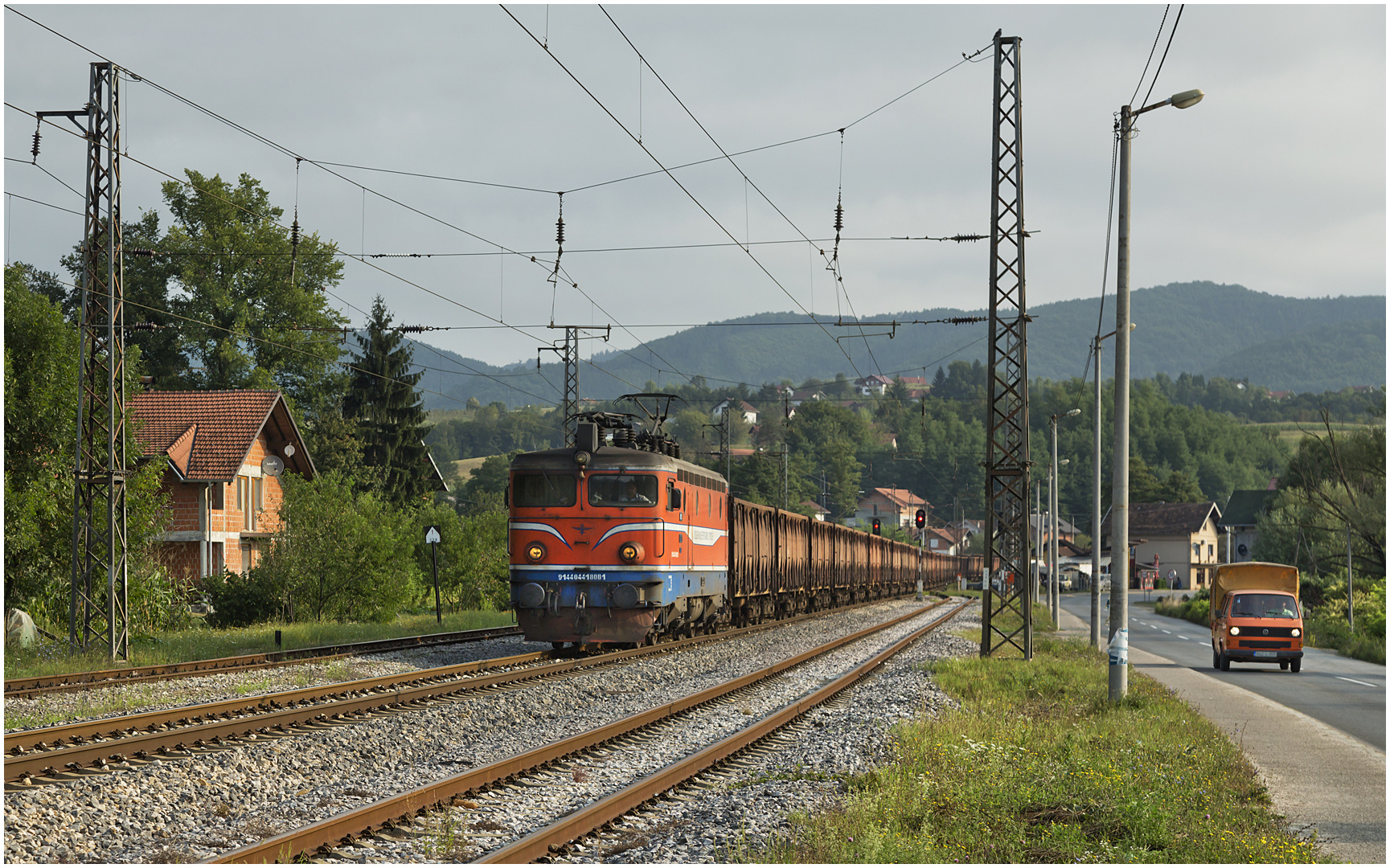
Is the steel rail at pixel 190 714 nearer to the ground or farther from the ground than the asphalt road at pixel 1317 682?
farther from the ground

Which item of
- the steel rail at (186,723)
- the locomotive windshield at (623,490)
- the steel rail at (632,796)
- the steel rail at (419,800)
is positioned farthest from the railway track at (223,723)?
the steel rail at (632,796)

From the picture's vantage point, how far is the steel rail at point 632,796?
782cm

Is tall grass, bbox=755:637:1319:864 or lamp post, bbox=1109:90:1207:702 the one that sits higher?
lamp post, bbox=1109:90:1207:702

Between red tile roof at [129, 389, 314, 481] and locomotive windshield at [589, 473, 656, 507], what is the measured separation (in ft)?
75.1

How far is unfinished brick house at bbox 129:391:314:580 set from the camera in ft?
131

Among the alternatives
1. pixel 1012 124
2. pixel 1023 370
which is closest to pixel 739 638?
pixel 1023 370

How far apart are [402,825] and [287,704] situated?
21.2 ft

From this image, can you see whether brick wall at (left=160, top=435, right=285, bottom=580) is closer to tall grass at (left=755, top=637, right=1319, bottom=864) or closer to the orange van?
the orange van

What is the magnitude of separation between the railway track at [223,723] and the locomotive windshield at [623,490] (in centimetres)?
334

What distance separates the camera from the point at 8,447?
2309 cm

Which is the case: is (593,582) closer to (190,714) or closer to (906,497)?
(190,714)

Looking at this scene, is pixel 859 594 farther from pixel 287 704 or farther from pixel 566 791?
pixel 566 791

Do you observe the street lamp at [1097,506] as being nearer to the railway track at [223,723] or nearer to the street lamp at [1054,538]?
the street lamp at [1054,538]

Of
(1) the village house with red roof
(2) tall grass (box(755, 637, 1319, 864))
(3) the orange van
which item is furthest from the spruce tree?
(1) the village house with red roof
